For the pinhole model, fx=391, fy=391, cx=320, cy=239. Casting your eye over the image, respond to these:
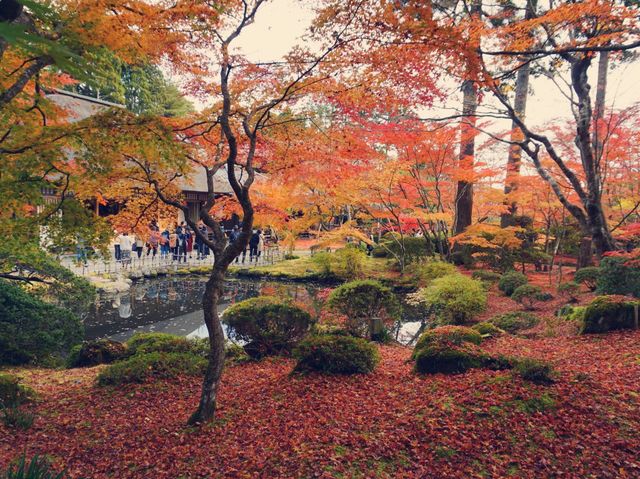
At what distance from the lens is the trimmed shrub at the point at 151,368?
528 centimetres

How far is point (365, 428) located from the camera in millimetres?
3689

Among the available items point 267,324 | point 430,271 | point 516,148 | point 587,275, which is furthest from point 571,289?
point 267,324

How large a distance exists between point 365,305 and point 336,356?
273cm

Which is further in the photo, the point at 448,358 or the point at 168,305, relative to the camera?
the point at 168,305

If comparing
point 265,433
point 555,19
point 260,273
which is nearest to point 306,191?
point 260,273

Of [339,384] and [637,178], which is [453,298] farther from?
[637,178]

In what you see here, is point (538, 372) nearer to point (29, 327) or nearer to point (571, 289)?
point (571, 289)

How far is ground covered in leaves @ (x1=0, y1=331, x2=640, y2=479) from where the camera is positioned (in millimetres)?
3064

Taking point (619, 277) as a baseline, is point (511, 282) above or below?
below

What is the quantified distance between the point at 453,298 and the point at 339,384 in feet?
17.9

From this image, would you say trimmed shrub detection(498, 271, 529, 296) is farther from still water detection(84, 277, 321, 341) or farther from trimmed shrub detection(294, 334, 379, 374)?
trimmed shrub detection(294, 334, 379, 374)

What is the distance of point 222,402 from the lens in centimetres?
472

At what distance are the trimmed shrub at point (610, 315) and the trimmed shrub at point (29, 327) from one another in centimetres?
859

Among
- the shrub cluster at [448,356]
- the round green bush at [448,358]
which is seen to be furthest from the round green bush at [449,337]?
the round green bush at [448,358]
